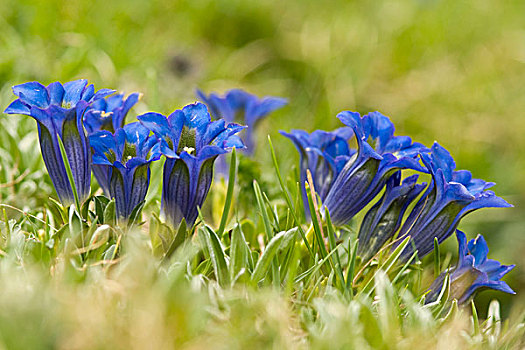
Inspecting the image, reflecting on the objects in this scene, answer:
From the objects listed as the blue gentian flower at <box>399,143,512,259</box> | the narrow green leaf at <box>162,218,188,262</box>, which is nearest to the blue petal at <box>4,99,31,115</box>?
the narrow green leaf at <box>162,218,188,262</box>

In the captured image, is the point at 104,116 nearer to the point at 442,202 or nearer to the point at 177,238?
the point at 177,238

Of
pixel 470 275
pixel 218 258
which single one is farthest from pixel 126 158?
pixel 470 275

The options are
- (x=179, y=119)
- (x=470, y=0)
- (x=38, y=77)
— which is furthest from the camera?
(x=470, y=0)

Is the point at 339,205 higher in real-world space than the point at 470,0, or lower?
lower

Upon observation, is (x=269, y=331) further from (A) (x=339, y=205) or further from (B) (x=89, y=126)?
(B) (x=89, y=126)

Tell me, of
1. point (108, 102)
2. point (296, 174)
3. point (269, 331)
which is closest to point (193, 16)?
point (296, 174)

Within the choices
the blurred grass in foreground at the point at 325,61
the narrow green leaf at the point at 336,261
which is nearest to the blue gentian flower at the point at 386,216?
the narrow green leaf at the point at 336,261

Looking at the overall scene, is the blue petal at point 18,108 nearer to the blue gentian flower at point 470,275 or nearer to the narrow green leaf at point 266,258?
the narrow green leaf at point 266,258
